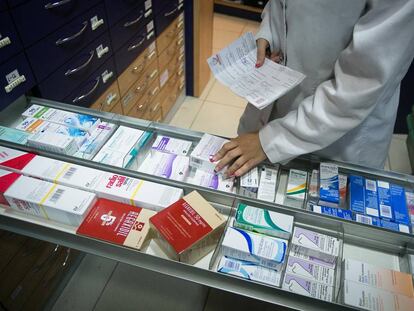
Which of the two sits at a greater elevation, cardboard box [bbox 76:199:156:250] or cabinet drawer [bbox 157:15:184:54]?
cardboard box [bbox 76:199:156:250]

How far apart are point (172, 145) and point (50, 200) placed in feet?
1.30

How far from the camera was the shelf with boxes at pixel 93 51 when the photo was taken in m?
1.17

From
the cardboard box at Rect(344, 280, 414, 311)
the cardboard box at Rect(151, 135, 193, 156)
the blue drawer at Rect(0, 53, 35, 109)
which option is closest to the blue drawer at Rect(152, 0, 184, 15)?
the blue drawer at Rect(0, 53, 35, 109)

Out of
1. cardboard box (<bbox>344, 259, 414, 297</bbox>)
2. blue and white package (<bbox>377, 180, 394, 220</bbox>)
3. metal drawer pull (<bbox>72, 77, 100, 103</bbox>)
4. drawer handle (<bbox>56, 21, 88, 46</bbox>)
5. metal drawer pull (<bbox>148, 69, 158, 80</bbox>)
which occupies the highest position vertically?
drawer handle (<bbox>56, 21, 88, 46</bbox>)

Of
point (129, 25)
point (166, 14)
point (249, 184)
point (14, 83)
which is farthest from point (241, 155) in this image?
point (166, 14)

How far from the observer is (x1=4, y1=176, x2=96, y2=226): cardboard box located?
853 mm

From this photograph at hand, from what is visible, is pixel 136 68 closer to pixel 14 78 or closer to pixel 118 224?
pixel 14 78

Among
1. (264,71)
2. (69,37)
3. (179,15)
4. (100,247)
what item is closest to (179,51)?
(179,15)

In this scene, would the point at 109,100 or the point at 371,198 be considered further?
the point at 109,100

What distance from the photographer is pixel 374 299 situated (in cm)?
72

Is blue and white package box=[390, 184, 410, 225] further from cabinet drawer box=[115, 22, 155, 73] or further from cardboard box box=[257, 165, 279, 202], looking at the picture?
cabinet drawer box=[115, 22, 155, 73]

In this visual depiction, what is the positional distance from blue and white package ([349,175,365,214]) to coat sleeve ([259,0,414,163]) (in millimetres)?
173

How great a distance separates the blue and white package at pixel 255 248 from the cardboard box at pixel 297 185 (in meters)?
0.17

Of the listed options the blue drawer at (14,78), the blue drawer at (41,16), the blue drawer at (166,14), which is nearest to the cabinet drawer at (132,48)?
the blue drawer at (166,14)
